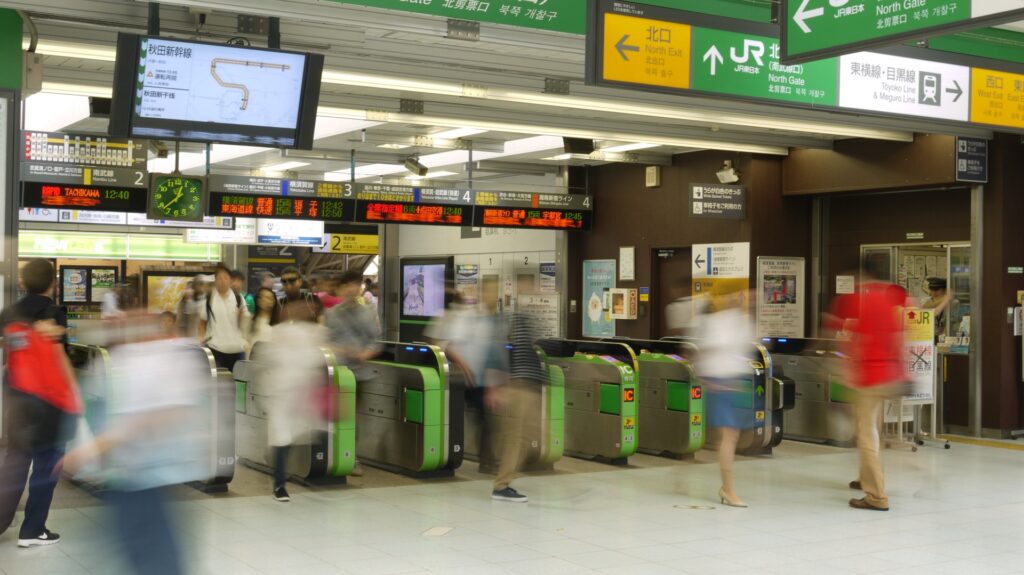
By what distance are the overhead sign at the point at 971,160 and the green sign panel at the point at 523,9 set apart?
5545 millimetres

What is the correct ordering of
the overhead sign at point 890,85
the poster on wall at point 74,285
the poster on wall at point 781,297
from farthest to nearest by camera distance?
the poster on wall at point 74,285
the poster on wall at point 781,297
the overhead sign at point 890,85

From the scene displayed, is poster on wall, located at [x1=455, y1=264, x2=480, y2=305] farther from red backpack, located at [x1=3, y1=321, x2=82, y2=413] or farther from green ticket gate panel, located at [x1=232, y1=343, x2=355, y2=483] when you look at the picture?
red backpack, located at [x1=3, y1=321, x2=82, y2=413]

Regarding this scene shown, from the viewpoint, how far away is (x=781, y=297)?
12695mm

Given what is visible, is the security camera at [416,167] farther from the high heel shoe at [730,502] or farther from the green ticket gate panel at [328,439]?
the high heel shoe at [730,502]

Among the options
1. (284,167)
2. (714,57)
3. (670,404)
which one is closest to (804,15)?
(714,57)

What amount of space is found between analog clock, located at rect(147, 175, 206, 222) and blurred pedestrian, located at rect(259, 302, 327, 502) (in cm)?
439

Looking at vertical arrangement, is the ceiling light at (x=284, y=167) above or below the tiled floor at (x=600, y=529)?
above

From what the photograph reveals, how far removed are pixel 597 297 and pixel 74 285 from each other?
9.44 metres

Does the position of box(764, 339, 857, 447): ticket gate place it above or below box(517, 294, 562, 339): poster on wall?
below

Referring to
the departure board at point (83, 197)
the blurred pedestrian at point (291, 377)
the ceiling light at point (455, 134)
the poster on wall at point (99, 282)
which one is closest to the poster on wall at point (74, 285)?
the poster on wall at point (99, 282)

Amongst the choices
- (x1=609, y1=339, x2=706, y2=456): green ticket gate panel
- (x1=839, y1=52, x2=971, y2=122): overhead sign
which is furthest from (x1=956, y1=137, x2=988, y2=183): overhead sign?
(x1=839, y1=52, x2=971, y2=122): overhead sign

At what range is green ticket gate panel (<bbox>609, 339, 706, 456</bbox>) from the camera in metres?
9.45

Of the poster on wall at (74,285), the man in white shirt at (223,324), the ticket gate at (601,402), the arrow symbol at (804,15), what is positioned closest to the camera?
the arrow symbol at (804,15)

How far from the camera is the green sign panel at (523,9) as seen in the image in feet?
17.9
